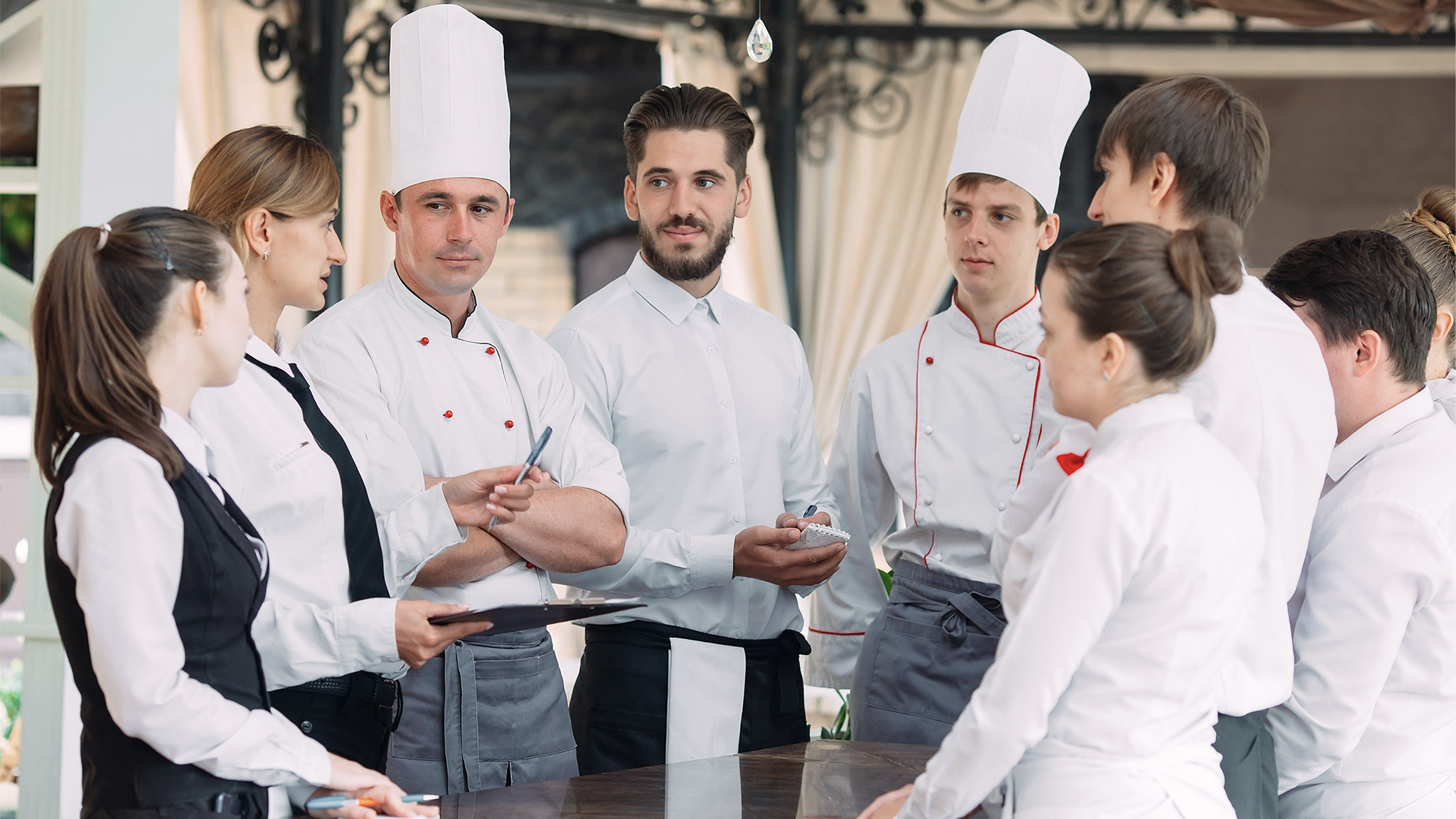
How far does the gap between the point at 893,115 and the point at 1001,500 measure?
9.95 ft

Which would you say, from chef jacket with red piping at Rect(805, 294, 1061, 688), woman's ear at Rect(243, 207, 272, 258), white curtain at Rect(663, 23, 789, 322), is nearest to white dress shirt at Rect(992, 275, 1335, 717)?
chef jacket with red piping at Rect(805, 294, 1061, 688)

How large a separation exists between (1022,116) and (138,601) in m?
1.76

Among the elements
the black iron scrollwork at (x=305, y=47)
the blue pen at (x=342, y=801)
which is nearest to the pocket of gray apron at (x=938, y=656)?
the blue pen at (x=342, y=801)

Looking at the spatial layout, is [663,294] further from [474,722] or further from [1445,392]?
[1445,392]

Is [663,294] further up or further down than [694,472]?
further up

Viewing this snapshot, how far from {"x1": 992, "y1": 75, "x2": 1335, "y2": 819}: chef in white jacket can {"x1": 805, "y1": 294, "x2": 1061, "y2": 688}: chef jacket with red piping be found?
2.10ft

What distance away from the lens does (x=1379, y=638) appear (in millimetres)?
1653

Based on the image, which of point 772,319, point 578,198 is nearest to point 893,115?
point 578,198

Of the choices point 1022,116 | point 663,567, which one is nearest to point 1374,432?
point 1022,116

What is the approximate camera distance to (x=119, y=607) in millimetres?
1270

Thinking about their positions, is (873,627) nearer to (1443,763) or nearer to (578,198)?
(1443,763)

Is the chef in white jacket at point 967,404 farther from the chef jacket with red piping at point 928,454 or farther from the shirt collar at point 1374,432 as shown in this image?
the shirt collar at point 1374,432

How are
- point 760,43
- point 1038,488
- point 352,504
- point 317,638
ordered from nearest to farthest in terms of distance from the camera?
1. point 1038,488
2. point 317,638
3. point 352,504
4. point 760,43

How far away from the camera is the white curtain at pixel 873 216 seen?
5000 mm
